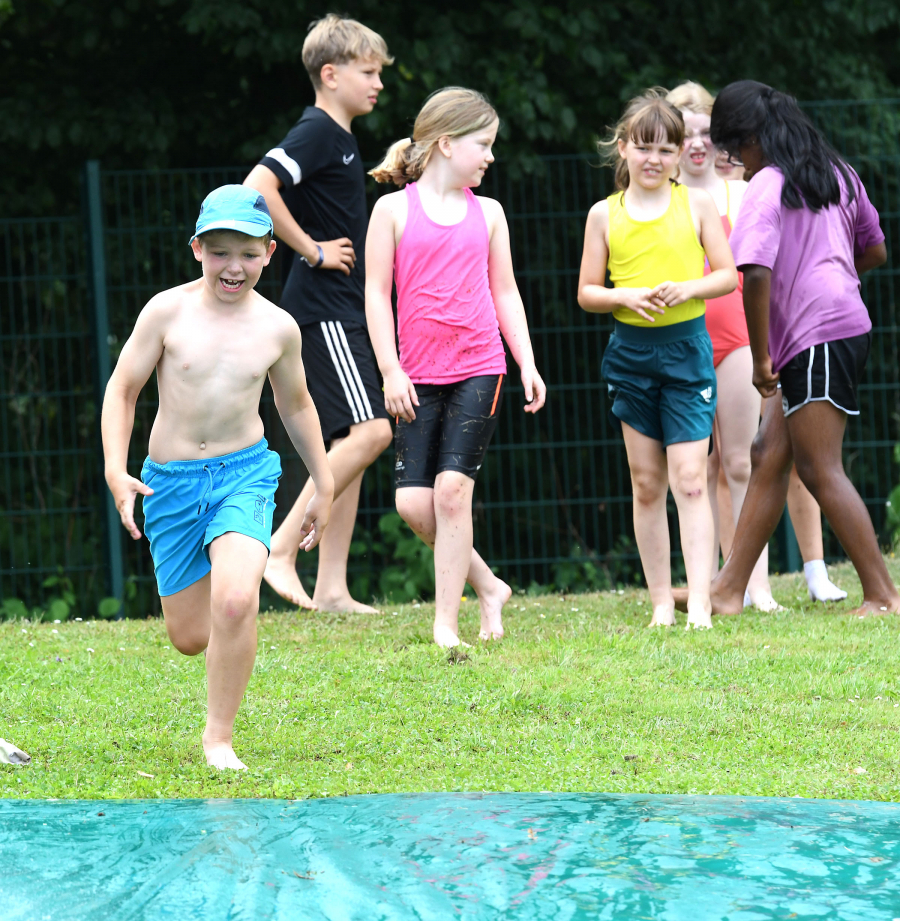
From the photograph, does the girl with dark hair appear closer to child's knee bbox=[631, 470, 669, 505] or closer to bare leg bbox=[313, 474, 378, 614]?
child's knee bbox=[631, 470, 669, 505]

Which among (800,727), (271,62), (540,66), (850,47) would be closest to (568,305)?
(540,66)

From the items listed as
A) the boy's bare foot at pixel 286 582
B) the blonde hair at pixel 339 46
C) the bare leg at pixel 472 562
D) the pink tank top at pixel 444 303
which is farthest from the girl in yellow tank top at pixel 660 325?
the boy's bare foot at pixel 286 582

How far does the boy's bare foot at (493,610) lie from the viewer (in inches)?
204

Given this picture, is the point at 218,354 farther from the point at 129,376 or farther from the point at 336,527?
the point at 336,527

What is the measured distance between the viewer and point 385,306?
196 inches

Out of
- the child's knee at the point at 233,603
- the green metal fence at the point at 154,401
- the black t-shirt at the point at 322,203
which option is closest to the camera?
the child's knee at the point at 233,603

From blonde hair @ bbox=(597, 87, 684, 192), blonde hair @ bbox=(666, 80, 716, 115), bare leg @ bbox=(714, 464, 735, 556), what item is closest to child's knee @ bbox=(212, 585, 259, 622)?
blonde hair @ bbox=(597, 87, 684, 192)

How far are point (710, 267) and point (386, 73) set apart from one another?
4158mm

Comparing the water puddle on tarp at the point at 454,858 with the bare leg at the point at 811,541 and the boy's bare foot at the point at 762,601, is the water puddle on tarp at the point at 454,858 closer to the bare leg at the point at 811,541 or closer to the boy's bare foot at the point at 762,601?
the boy's bare foot at the point at 762,601

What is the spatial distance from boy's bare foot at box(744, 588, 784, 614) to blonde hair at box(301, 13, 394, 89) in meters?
2.99

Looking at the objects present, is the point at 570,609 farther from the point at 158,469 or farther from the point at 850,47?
the point at 850,47

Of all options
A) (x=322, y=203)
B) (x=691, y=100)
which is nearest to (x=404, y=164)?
(x=322, y=203)

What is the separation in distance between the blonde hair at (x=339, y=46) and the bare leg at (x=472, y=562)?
2160 millimetres

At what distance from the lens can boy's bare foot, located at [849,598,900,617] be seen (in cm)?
536
